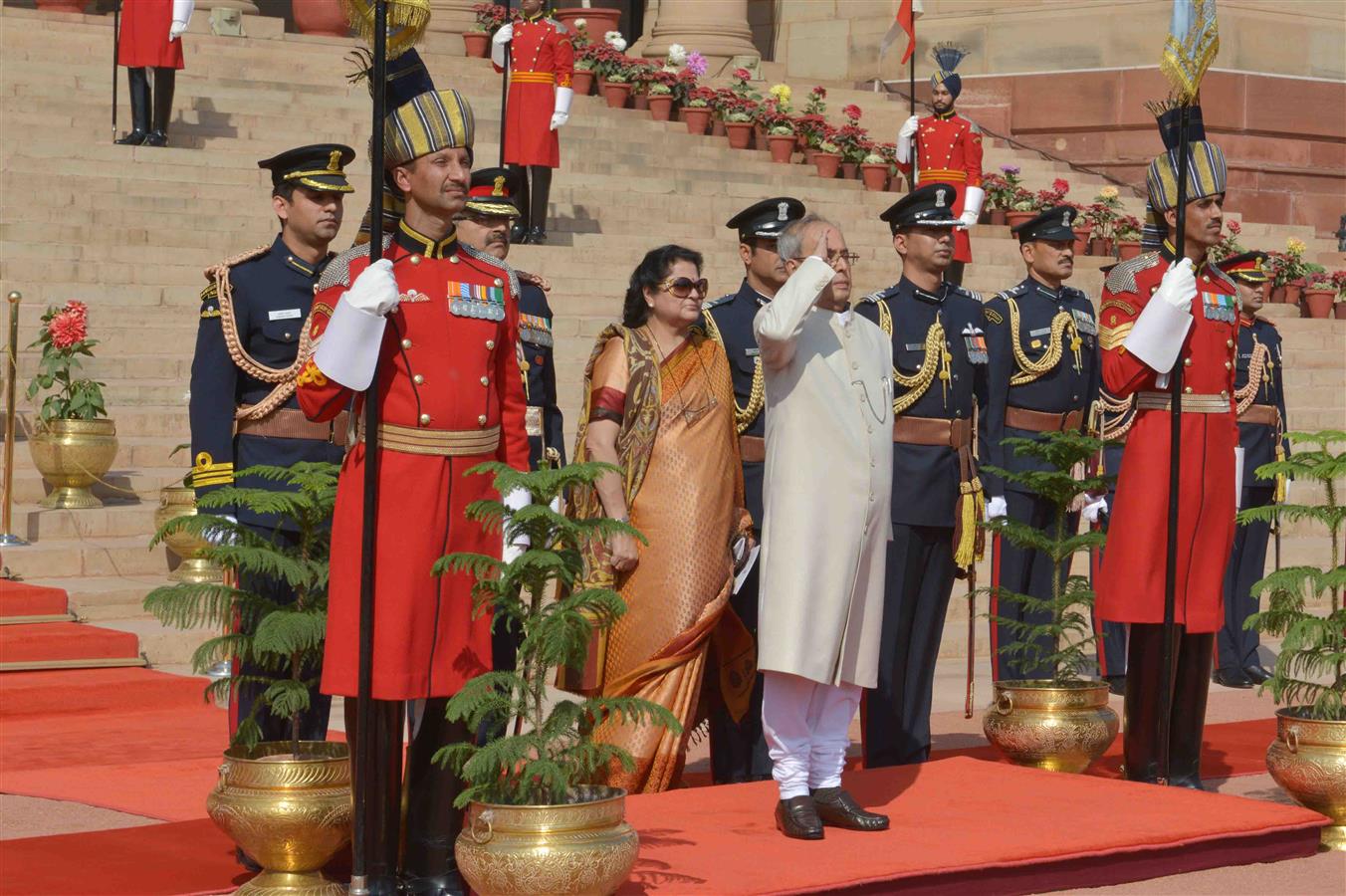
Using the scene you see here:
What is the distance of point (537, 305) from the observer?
28.5ft

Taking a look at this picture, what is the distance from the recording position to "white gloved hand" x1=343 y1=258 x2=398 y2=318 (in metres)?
5.50

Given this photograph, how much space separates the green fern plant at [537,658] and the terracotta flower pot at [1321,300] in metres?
15.0

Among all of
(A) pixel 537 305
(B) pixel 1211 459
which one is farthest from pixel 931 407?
(A) pixel 537 305

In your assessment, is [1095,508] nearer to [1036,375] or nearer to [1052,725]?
[1036,375]

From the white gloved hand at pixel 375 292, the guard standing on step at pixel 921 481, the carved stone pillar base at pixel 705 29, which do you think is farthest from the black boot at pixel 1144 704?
the carved stone pillar base at pixel 705 29

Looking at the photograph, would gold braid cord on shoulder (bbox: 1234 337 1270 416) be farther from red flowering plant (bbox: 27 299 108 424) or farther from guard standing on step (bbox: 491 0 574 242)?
guard standing on step (bbox: 491 0 574 242)

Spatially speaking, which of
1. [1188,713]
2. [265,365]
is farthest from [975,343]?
[265,365]

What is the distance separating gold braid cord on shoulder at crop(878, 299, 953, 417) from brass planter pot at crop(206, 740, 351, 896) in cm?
290

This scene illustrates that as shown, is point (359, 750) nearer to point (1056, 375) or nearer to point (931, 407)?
point (931, 407)

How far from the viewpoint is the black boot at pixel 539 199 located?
16.4 meters

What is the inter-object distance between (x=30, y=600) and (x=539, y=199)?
278 inches

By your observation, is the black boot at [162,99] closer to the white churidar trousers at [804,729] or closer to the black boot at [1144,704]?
the black boot at [1144,704]

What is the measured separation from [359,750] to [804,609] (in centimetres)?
149

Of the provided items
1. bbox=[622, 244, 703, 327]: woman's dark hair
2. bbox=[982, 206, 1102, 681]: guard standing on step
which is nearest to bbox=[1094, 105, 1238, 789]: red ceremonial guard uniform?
bbox=[622, 244, 703, 327]: woman's dark hair
